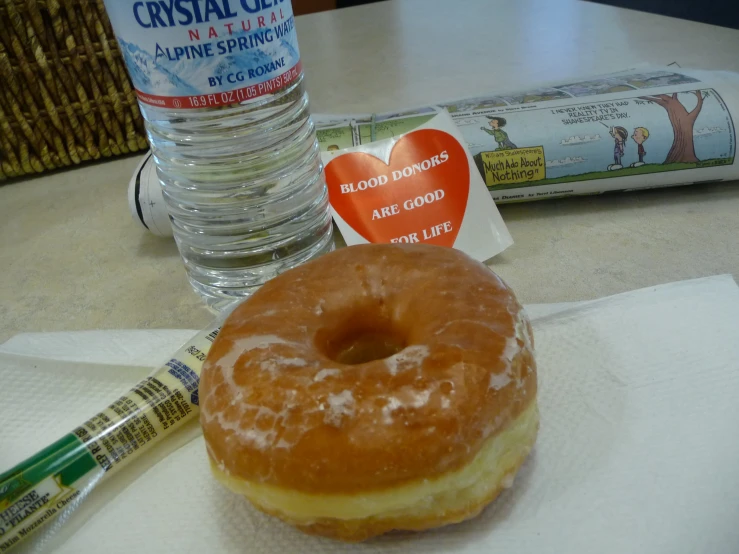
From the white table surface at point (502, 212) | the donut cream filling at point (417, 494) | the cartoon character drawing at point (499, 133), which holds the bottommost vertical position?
the white table surface at point (502, 212)

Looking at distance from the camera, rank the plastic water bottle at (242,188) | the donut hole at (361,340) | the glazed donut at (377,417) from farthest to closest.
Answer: the plastic water bottle at (242,188), the donut hole at (361,340), the glazed donut at (377,417)

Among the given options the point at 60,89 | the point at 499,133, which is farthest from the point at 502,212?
the point at 60,89

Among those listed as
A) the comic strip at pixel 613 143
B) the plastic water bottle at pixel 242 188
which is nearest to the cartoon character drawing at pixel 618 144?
the comic strip at pixel 613 143

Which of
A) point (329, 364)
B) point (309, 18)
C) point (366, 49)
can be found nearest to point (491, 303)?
point (329, 364)

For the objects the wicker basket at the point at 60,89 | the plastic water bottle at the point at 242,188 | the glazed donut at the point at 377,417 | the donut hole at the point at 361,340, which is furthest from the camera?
the wicker basket at the point at 60,89

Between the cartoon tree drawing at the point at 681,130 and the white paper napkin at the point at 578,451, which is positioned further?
the cartoon tree drawing at the point at 681,130

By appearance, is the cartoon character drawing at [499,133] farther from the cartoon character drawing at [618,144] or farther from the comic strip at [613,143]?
the cartoon character drawing at [618,144]
